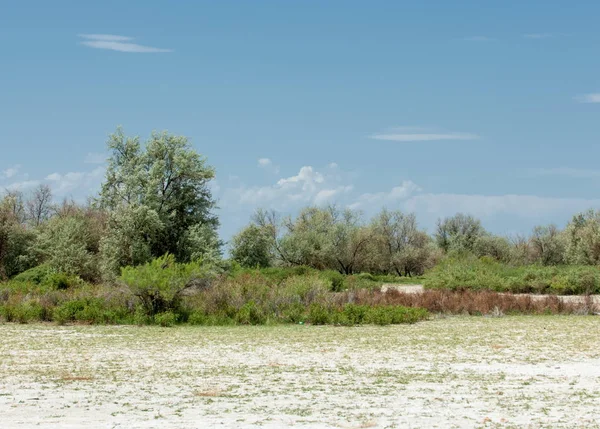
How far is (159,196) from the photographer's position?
4331cm

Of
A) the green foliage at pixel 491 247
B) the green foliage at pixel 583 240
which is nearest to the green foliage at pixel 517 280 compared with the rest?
the green foliage at pixel 583 240

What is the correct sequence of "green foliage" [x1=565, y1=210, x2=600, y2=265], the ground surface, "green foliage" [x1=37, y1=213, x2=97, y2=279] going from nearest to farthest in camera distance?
the ground surface → "green foliage" [x1=37, y1=213, x2=97, y2=279] → "green foliage" [x1=565, y1=210, x2=600, y2=265]

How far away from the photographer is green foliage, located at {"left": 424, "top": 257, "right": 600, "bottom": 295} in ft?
118

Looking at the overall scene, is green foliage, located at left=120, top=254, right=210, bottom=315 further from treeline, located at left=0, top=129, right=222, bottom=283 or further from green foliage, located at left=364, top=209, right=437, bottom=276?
green foliage, located at left=364, top=209, right=437, bottom=276

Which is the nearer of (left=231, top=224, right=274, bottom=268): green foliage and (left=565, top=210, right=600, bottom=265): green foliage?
(left=231, top=224, right=274, bottom=268): green foliage

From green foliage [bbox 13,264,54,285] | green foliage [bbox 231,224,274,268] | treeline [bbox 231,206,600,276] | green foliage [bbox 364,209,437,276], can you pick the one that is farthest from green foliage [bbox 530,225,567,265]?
green foliage [bbox 13,264,54,285]

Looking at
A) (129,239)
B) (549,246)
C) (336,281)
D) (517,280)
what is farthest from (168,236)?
(549,246)

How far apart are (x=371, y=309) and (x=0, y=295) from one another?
1379cm

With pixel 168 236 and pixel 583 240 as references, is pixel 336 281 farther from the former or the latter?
pixel 583 240

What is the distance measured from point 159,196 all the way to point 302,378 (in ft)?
105

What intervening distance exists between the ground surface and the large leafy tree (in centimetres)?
2186

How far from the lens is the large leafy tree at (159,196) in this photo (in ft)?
140

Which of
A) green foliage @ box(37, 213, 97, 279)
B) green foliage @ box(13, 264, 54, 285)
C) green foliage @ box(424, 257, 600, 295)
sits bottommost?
green foliage @ box(424, 257, 600, 295)

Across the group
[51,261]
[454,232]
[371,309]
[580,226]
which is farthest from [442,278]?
[454,232]
